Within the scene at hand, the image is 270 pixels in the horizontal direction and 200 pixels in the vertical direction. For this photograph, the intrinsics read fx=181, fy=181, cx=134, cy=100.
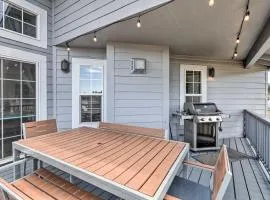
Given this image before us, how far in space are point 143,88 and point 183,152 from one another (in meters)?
2.06

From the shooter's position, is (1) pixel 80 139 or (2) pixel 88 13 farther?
(2) pixel 88 13

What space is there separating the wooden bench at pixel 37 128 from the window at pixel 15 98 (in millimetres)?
741

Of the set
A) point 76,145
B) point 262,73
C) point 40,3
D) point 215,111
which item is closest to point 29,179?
point 76,145

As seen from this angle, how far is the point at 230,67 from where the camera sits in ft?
17.1

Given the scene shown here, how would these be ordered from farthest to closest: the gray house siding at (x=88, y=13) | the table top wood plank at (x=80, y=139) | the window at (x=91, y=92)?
the window at (x=91, y=92) < the gray house siding at (x=88, y=13) < the table top wood plank at (x=80, y=139)

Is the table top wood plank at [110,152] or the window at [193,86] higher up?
the window at [193,86]

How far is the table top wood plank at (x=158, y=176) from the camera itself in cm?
110

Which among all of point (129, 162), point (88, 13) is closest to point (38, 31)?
point (88, 13)

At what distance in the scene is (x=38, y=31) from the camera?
11.1ft

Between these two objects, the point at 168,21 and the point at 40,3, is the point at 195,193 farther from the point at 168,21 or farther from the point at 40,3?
the point at 40,3

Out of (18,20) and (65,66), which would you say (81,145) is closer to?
(65,66)

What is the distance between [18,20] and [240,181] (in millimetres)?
4340

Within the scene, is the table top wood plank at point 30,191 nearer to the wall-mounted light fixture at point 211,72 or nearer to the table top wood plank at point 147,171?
the table top wood plank at point 147,171

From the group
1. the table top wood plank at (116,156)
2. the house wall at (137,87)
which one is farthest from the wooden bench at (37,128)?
the table top wood plank at (116,156)
